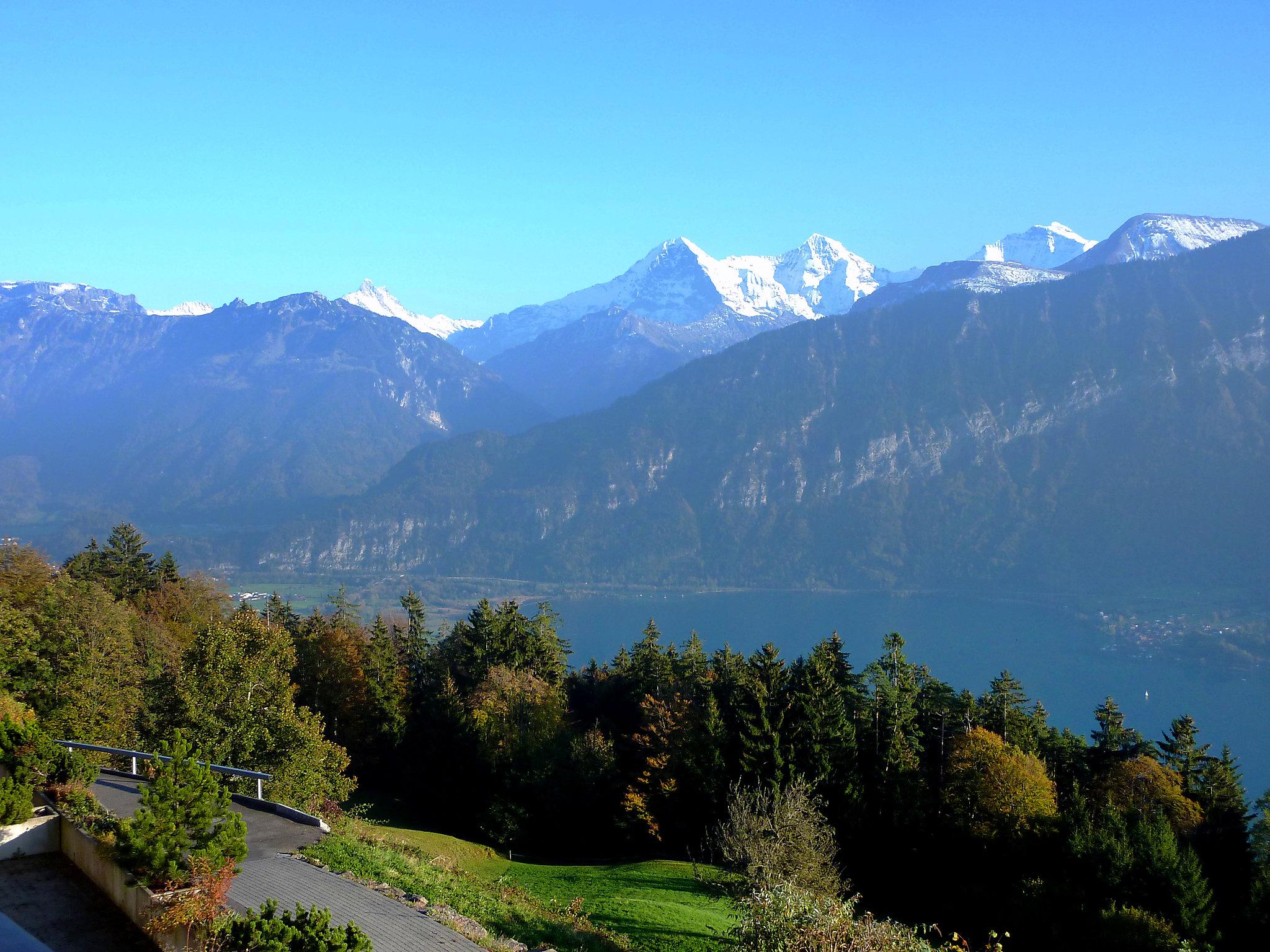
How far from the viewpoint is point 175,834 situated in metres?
16.1

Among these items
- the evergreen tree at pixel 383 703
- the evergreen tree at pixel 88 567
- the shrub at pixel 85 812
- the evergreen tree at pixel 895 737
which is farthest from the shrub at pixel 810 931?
the evergreen tree at pixel 88 567

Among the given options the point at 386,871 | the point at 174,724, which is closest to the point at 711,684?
the point at 174,724

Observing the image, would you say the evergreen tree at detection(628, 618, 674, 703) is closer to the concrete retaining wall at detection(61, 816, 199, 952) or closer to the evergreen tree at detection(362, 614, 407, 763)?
the evergreen tree at detection(362, 614, 407, 763)

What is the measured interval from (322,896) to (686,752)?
3015 cm

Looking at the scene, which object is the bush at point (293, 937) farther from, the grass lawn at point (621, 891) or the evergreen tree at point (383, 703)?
the evergreen tree at point (383, 703)

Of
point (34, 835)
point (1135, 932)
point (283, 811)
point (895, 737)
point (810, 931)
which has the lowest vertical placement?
point (1135, 932)

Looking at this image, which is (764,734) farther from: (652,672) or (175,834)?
(175,834)

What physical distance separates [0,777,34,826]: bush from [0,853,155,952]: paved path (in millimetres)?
982

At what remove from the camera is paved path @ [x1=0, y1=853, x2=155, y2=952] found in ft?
53.7

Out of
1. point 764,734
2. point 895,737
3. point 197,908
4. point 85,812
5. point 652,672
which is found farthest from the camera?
point 652,672

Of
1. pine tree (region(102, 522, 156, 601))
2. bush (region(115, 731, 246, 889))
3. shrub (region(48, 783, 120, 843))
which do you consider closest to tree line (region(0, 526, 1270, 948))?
pine tree (region(102, 522, 156, 601))

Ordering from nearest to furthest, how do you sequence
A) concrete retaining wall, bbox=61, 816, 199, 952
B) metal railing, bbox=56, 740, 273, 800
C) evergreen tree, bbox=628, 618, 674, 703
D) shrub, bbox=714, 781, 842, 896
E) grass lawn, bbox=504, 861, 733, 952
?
concrete retaining wall, bbox=61, 816, 199, 952 → metal railing, bbox=56, 740, 273, 800 → grass lawn, bbox=504, 861, 733, 952 → shrub, bbox=714, 781, 842, 896 → evergreen tree, bbox=628, 618, 674, 703

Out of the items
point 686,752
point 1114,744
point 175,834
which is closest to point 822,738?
point 686,752

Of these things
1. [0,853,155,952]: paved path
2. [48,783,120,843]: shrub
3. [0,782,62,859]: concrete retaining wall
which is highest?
[48,783,120,843]: shrub
